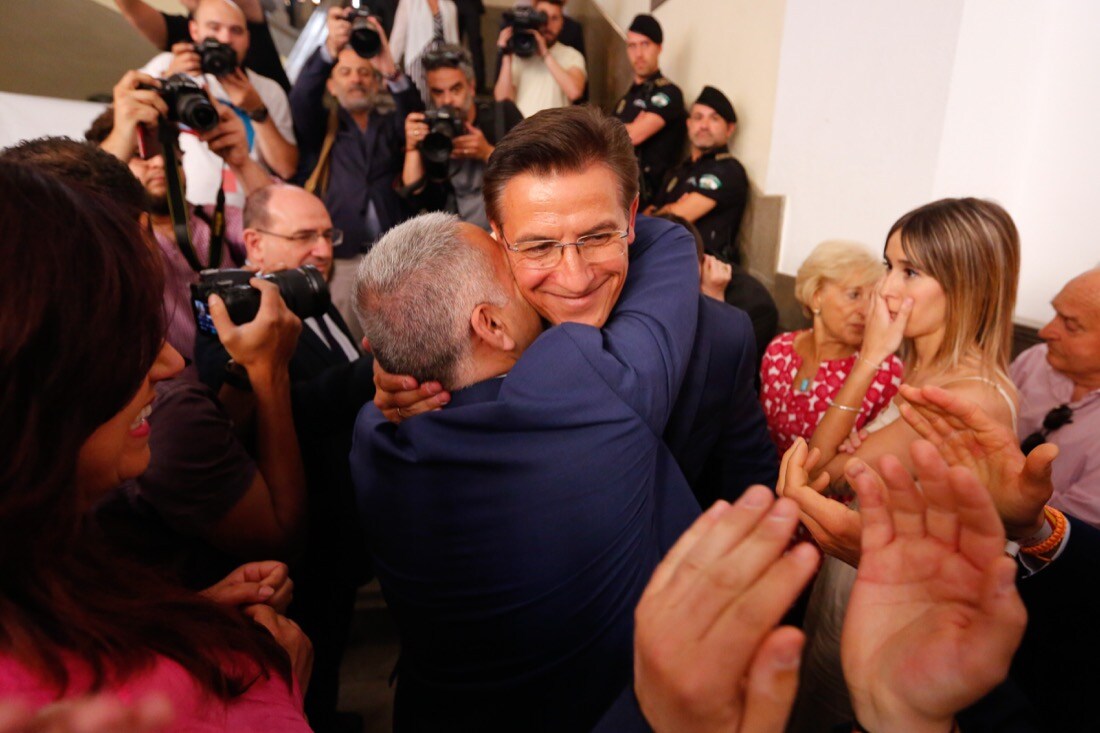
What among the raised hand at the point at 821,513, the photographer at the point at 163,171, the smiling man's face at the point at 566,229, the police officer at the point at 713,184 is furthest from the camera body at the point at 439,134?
the raised hand at the point at 821,513

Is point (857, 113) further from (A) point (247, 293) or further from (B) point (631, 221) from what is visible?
(A) point (247, 293)

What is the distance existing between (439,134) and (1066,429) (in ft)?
8.31

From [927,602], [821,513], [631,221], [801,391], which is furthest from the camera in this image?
[801,391]

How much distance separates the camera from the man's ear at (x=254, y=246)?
208 cm

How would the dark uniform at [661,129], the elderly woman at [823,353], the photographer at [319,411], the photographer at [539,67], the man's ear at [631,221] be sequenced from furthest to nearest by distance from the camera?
1. the photographer at [539,67]
2. the dark uniform at [661,129]
3. the elderly woman at [823,353]
4. the photographer at [319,411]
5. the man's ear at [631,221]

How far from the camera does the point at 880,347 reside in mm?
1616

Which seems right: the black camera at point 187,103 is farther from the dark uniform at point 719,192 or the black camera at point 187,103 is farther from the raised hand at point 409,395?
the dark uniform at point 719,192

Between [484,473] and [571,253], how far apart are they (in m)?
0.54

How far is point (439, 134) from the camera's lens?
8.80 ft

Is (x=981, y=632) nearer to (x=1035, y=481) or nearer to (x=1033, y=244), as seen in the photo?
(x=1035, y=481)

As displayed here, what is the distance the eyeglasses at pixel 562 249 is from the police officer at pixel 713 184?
85.8 inches

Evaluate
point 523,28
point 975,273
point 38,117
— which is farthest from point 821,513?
point 523,28

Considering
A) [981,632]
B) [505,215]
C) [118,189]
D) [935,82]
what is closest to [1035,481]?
[981,632]

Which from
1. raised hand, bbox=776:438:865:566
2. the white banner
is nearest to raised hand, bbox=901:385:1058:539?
raised hand, bbox=776:438:865:566
